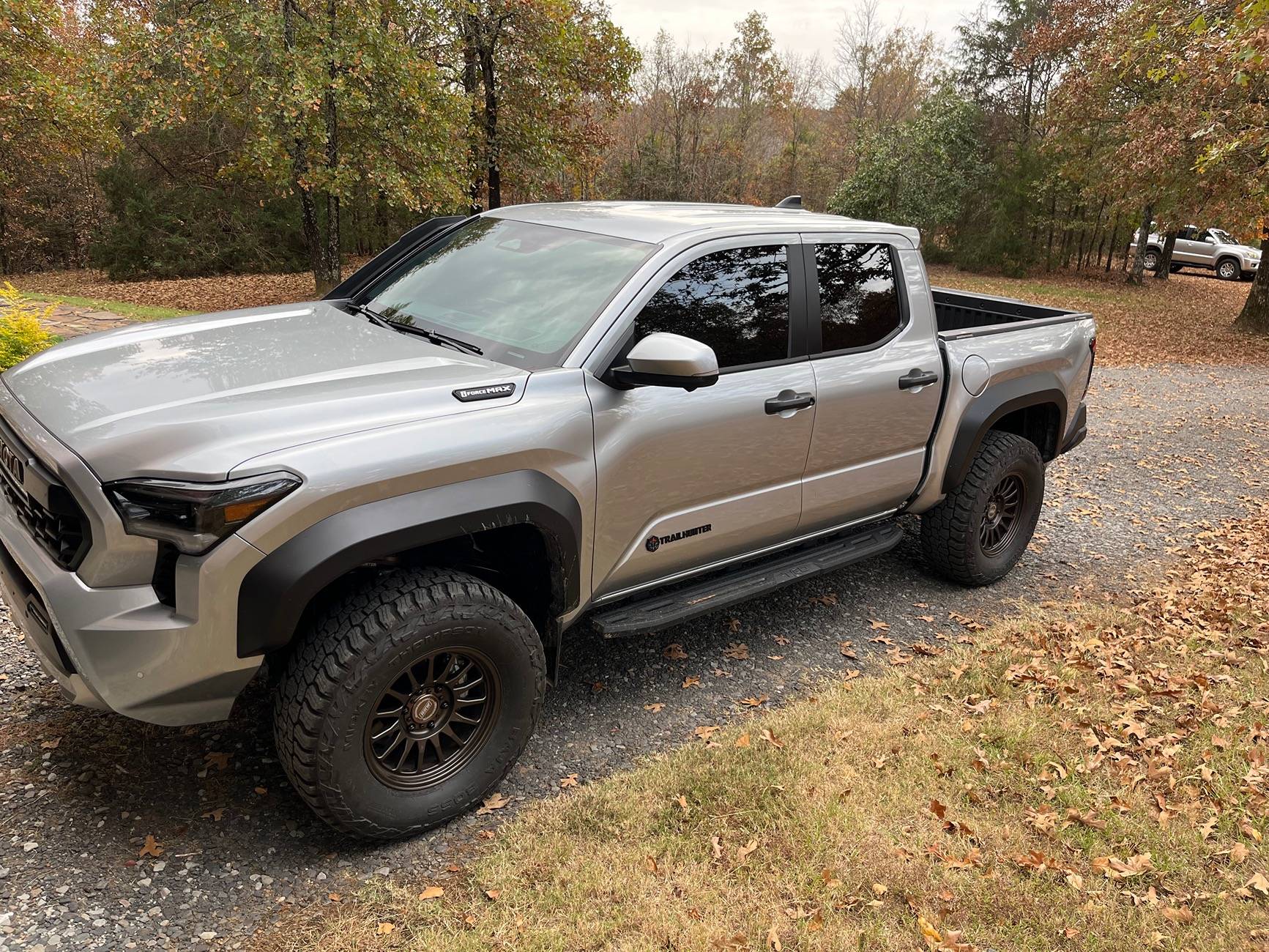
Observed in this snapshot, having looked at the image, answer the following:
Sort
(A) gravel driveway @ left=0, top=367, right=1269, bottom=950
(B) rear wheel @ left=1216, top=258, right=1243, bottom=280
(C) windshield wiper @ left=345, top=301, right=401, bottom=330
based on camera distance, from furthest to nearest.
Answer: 1. (B) rear wheel @ left=1216, top=258, right=1243, bottom=280
2. (C) windshield wiper @ left=345, top=301, right=401, bottom=330
3. (A) gravel driveway @ left=0, top=367, right=1269, bottom=950

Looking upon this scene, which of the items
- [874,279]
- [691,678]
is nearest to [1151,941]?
[691,678]

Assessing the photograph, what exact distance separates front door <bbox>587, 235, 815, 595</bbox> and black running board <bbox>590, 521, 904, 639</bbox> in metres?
0.11

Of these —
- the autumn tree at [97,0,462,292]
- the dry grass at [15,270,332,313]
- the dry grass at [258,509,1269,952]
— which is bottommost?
the dry grass at [258,509,1269,952]

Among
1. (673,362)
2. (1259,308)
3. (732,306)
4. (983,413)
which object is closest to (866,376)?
(732,306)

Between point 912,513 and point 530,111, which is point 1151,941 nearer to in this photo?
point 912,513

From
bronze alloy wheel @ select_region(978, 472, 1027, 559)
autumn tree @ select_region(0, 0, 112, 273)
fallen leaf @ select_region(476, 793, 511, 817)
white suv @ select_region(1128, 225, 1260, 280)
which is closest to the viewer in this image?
fallen leaf @ select_region(476, 793, 511, 817)

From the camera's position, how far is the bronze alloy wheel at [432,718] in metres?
2.82

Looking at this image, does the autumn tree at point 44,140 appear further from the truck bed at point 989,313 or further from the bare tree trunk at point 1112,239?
the bare tree trunk at point 1112,239

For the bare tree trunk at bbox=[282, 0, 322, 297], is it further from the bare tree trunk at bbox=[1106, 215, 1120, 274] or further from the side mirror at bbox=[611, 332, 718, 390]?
the bare tree trunk at bbox=[1106, 215, 1120, 274]

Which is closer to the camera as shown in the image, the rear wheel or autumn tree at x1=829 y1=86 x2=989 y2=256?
autumn tree at x1=829 y1=86 x2=989 y2=256

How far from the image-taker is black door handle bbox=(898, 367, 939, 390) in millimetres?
4188

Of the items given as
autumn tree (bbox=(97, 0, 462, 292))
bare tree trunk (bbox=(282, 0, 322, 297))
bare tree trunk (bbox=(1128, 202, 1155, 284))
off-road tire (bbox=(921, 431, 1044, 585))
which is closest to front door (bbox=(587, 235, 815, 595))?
off-road tire (bbox=(921, 431, 1044, 585))

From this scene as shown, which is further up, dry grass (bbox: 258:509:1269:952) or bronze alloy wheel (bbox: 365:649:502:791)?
bronze alloy wheel (bbox: 365:649:502:791)

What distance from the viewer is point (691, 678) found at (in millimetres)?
4074
